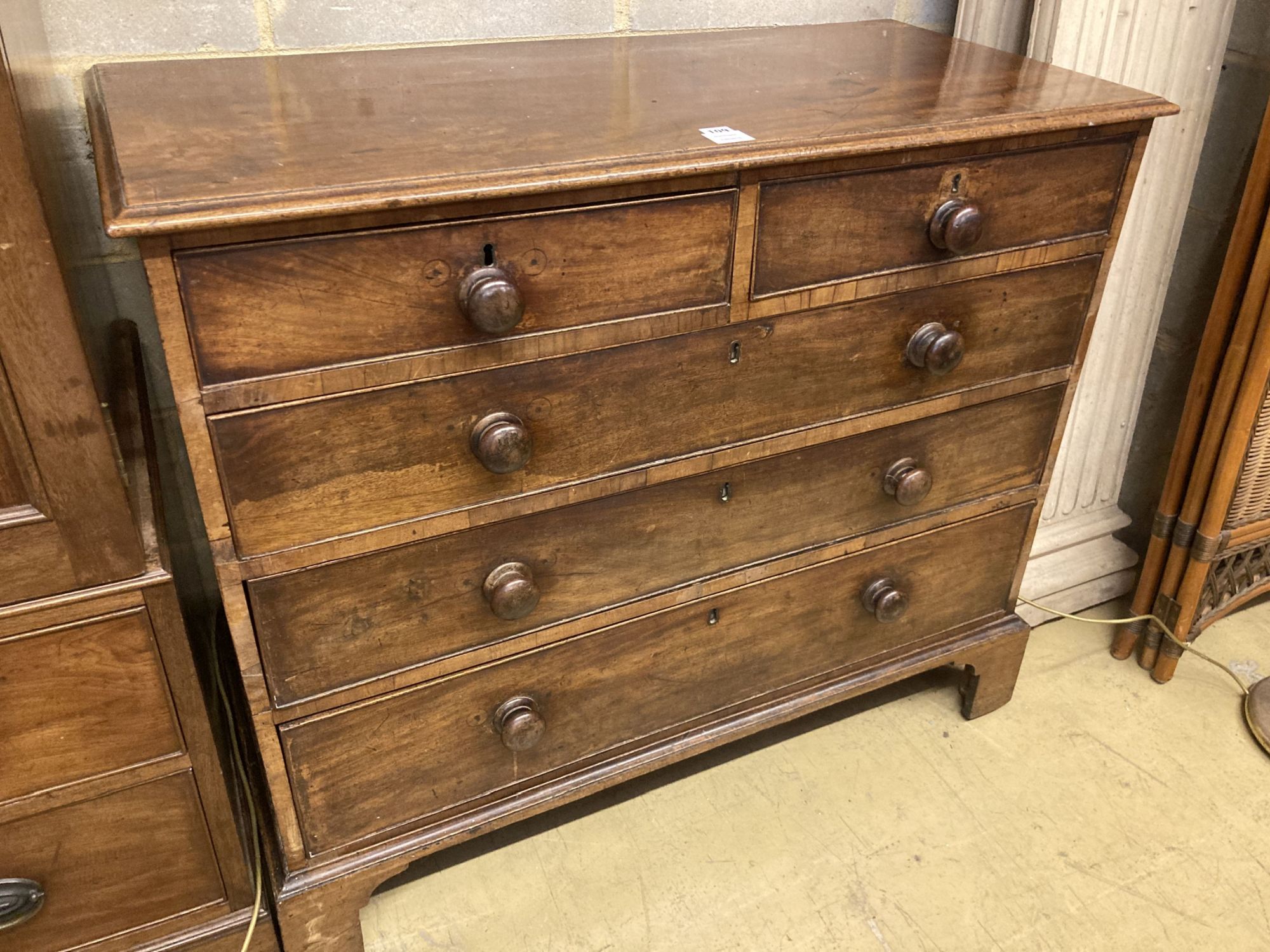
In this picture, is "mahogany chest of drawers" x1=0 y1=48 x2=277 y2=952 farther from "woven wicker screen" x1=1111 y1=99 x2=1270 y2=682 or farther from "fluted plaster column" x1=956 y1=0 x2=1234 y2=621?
"woven wicker screen" x1=1111 y1=99 x2=1270 y2=682

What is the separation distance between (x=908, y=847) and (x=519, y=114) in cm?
121

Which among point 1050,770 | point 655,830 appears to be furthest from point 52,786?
point 1050,770

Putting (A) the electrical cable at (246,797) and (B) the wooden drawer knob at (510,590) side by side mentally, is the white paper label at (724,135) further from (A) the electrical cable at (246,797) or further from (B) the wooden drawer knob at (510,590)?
(A) the electrical cable at (246,797)

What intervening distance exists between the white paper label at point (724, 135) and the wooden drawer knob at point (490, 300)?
0.90ft

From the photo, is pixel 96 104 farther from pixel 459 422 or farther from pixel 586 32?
pixel 586 32

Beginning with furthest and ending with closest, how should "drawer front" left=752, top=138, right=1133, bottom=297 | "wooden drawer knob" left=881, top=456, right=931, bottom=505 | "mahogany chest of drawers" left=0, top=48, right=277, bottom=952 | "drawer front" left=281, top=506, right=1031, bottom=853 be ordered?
"wooden drawer knob" left=881, top=456, right=931, bottom=505, "drawer front" left=281, top=506, right=1031, bottom=853, "drawer front" left=752, top=138, right=1133, bottom=297, "mahogany chest of drawers" left=0, top=48, right=277, bottom=952

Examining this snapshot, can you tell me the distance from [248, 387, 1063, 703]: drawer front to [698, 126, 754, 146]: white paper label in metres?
0.41

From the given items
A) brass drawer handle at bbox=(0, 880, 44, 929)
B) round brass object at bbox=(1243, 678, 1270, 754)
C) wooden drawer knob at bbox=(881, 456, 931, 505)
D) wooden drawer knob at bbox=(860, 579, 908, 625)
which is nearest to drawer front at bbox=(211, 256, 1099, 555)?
wooden drawer knob at bbox=(881, 456, 931, 505)

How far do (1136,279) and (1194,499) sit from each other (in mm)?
394

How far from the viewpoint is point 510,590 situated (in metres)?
1.22

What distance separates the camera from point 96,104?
1.16 m

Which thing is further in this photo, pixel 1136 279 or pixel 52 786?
pixel 1136 279

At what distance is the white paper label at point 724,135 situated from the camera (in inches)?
43.2

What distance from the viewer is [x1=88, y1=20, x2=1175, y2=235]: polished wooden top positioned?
3.12 ft
